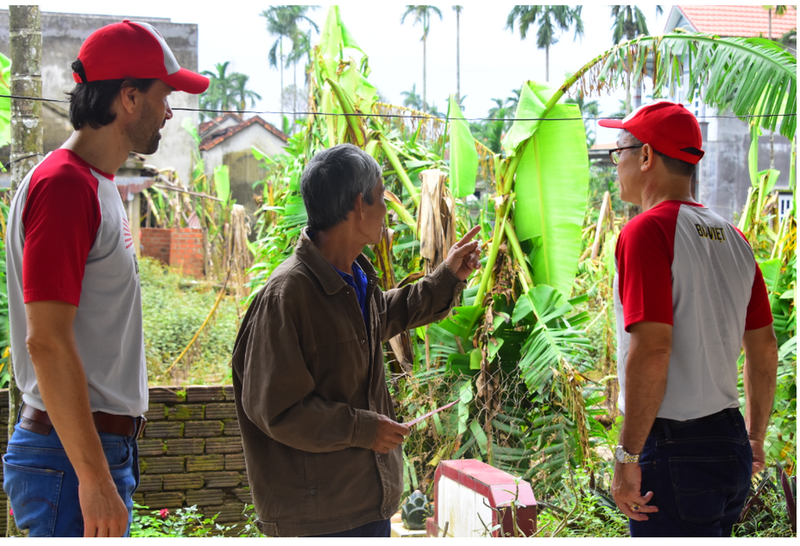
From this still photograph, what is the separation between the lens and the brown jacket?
147cm

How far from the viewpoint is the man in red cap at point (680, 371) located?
1.65 meters

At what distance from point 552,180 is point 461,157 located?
636 millimetres

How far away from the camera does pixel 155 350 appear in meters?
5.74

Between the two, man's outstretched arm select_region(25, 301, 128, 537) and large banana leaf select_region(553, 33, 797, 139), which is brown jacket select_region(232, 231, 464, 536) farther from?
large banana leaf select_region(553, 33, 797, 139)

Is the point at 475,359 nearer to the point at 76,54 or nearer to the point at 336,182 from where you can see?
the point at 336,182

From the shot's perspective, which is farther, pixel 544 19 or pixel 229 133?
pixel 544 19

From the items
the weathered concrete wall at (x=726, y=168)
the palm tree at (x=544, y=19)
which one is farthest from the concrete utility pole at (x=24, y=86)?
the palm tree at (x=544, y=19)

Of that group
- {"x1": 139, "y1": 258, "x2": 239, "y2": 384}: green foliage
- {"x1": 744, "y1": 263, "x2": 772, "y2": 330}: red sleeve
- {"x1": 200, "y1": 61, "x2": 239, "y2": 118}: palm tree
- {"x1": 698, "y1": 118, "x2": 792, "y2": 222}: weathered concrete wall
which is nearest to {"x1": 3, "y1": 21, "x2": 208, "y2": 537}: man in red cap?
{"x1": 744, "y1": 263, "x2": 772, "y2": 330}: red sleeve

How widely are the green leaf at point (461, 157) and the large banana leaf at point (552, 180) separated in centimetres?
31

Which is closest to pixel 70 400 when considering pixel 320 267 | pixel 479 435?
pixel 320 267

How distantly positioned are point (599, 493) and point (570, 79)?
2181 mm

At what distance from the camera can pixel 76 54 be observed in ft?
49.1

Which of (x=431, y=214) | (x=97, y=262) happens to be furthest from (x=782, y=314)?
(x=97, y=262)

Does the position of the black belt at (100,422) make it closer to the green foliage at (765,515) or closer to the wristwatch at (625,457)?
the wristwatch at (625,457)
